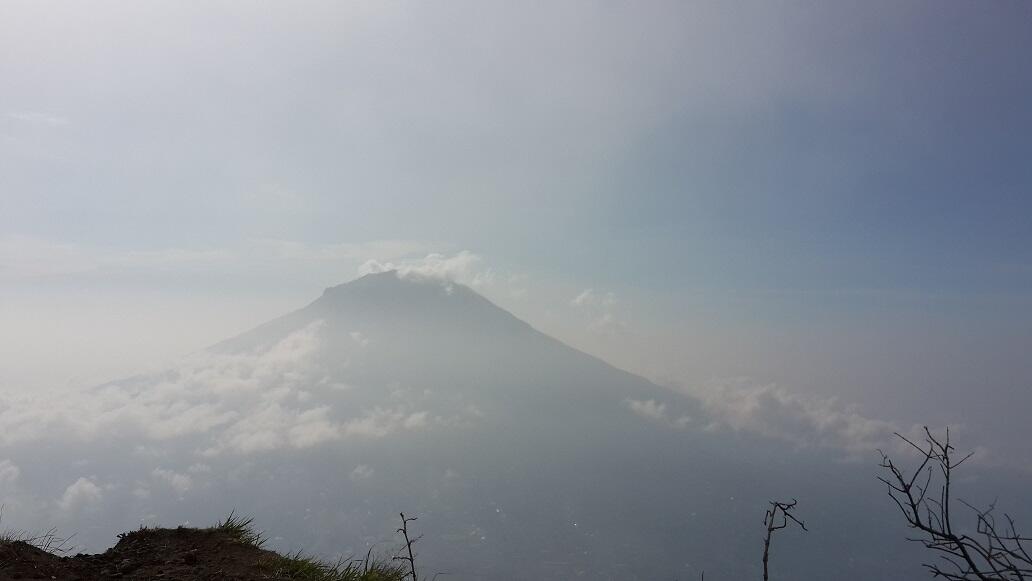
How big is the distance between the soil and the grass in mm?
155

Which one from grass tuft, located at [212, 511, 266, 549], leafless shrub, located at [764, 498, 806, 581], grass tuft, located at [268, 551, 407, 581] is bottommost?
grass tuft, located at [268, 551, 407, 581]

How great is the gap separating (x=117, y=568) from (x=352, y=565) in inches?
142

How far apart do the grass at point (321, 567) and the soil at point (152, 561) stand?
15 cm

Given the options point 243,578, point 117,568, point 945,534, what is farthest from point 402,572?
point 945,534

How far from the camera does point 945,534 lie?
12.5ft

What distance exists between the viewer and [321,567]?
8.63 meters

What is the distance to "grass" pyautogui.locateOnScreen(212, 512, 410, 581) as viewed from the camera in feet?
26.9

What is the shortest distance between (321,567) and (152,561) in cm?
268

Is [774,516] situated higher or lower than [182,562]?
higher

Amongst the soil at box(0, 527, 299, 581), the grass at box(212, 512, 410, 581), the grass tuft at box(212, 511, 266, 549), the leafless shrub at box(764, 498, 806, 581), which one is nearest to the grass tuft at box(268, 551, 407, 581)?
the grass at box(212, 512, 410, 581)

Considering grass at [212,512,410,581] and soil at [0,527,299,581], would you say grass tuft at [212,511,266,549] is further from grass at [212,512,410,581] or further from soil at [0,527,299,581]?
soil at [0,527,299,581]

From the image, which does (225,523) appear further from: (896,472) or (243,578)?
(896,472)

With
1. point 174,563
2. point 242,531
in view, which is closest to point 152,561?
point 174,563

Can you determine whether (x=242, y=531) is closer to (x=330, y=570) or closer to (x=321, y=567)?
(x=321, y=567)
